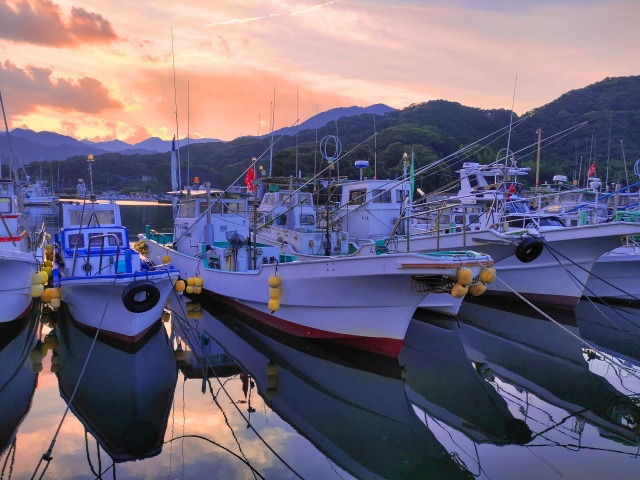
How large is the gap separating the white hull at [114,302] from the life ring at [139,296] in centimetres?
14

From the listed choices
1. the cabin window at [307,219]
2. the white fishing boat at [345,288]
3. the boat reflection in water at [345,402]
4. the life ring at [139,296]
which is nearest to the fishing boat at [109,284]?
the life ring at [139,296]

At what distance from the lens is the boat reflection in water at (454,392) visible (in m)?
7.68

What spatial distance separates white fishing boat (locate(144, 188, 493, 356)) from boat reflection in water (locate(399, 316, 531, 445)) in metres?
0.87

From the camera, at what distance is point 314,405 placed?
27.7ft

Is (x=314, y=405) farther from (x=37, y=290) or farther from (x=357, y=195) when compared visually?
(x=357, y=195)

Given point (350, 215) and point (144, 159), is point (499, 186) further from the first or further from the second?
point (144, 159)

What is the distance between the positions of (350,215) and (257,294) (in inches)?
283

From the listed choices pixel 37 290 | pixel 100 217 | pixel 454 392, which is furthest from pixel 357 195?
pixel 37 290

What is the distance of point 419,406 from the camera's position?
333 inches

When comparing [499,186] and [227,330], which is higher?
[499,186]

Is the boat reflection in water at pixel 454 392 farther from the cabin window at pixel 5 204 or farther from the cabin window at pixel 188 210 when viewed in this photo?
the cabin window at pixel 5 204

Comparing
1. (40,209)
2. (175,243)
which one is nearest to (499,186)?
(175,243)

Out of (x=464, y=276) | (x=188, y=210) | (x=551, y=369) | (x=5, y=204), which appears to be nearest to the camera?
(x=464, y=276)

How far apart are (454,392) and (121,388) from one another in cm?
589
